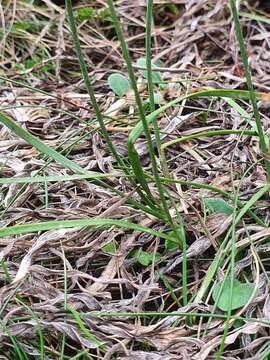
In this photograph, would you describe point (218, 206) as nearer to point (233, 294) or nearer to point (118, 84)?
point (233, 294)

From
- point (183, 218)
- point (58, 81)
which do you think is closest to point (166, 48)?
point (58, 81)

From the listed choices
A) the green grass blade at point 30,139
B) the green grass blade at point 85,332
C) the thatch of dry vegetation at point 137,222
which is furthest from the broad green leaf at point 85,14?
the green grass blade at point 85,332

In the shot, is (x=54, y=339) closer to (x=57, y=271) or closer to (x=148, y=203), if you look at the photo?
(x=57, y=271)

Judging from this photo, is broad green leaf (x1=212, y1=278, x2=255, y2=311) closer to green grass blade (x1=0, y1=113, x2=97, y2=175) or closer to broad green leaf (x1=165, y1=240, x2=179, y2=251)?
broad green leaf (x1=165, y1=240, x2=179, y2=251)

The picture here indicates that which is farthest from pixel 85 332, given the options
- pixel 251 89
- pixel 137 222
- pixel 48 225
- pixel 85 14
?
pixel 85 14

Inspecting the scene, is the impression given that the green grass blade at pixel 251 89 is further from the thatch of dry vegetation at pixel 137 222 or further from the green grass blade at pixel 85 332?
the green grass blade at pixel 85 332
